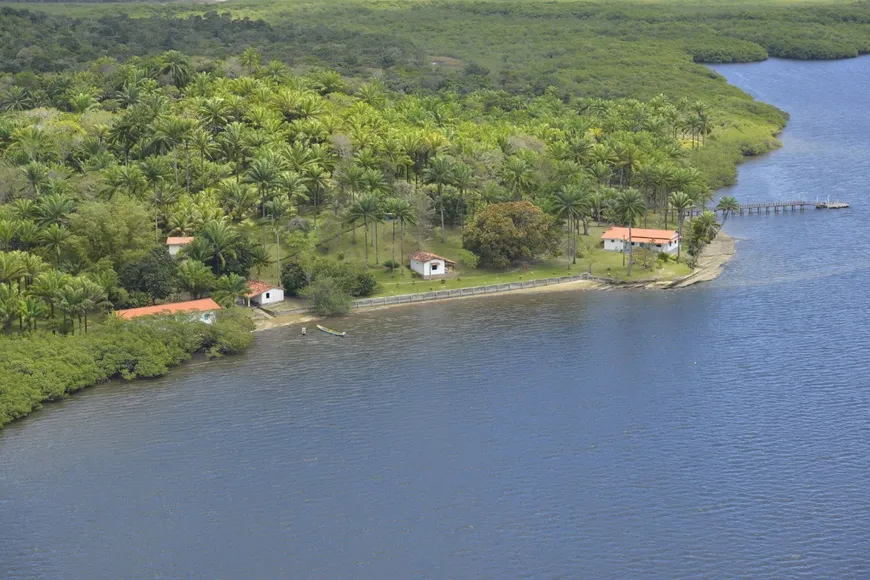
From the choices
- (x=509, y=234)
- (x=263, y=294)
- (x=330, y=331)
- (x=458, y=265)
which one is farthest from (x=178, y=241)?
(x=509, y=234)

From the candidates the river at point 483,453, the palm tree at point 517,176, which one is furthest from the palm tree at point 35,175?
the palm tree at point 517,176

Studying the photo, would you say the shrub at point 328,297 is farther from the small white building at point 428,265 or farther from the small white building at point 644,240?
the small white building at point 644,240

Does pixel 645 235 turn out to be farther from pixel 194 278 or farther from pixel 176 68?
pixel 176 68

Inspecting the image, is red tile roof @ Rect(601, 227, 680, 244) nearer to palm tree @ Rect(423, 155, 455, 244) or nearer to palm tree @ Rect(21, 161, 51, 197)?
palm tree @ Rect(423, 155, 455, 244)

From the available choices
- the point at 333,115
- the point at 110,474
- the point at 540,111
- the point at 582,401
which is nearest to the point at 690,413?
the point at 582,401

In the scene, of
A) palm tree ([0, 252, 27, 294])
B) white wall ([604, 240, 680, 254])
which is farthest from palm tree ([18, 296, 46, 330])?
white wall ([604, 240, 680, 254])

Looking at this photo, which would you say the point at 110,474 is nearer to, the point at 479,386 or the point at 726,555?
the point at 479,386
